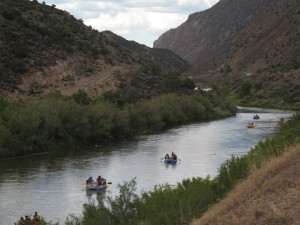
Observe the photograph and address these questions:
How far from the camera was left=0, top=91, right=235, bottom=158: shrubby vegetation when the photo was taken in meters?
56.6

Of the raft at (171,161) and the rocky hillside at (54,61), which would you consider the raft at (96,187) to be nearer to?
the raft at (171,161)

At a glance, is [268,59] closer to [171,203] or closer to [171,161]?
[171,161]

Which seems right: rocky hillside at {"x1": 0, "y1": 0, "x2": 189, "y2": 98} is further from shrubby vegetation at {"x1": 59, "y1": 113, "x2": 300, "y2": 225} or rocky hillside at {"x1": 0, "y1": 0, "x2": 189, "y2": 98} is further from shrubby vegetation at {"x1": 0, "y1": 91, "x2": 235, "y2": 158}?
shrubby vegetation at {"x1": 59, "y1": 113, "x2": 300, "y2": 225}

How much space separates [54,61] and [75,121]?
2497cm

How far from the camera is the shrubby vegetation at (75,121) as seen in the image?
5659cm

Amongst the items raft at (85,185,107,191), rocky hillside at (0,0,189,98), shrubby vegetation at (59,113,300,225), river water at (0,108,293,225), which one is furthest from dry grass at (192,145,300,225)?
rocky hillside at (0,0,189,98)

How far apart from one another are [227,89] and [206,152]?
9592cm

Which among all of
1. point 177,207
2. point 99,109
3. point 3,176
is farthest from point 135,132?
point 177,207

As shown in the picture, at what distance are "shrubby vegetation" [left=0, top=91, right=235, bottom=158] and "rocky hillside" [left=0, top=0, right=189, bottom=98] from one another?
675 cm

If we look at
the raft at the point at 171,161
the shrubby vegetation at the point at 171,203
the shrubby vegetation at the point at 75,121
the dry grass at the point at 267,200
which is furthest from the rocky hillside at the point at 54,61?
the dry grass at the point at 267,200

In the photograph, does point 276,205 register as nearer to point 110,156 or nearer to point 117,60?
point 110,156

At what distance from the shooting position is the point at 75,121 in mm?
63500

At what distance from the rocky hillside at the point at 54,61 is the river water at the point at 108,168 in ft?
62.6

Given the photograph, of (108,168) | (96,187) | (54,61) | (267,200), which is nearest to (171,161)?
(108,168)
